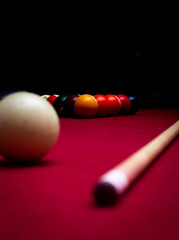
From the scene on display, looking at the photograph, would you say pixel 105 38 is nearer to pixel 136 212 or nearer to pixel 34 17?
pixel 34 17

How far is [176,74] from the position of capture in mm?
7422

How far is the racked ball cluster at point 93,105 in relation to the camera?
15.0ft

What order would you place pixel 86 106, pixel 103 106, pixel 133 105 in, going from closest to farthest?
pixel 86 106 → pixel 103 106 → pixel 133 105

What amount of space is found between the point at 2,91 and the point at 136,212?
823 cm

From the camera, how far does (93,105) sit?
4.57 m

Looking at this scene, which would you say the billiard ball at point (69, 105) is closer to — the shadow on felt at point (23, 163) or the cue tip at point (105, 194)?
the shadow on felt at point (23, 163)

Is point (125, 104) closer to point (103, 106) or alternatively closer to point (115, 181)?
point (103, 106)

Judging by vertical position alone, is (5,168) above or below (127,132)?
above

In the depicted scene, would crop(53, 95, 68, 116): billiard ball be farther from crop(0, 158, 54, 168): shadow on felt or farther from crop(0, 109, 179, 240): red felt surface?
crop(0, 158, 54, 168): shadow on felt

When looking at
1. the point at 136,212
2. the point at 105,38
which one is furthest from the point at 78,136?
the point at 105,38

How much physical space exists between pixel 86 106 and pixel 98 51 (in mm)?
3389

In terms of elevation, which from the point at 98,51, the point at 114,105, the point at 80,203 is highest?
the point at 80,203

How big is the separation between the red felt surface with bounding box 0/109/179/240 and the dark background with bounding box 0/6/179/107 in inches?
229

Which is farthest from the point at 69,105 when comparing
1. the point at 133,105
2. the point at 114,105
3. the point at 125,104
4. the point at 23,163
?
the point at 23,163
